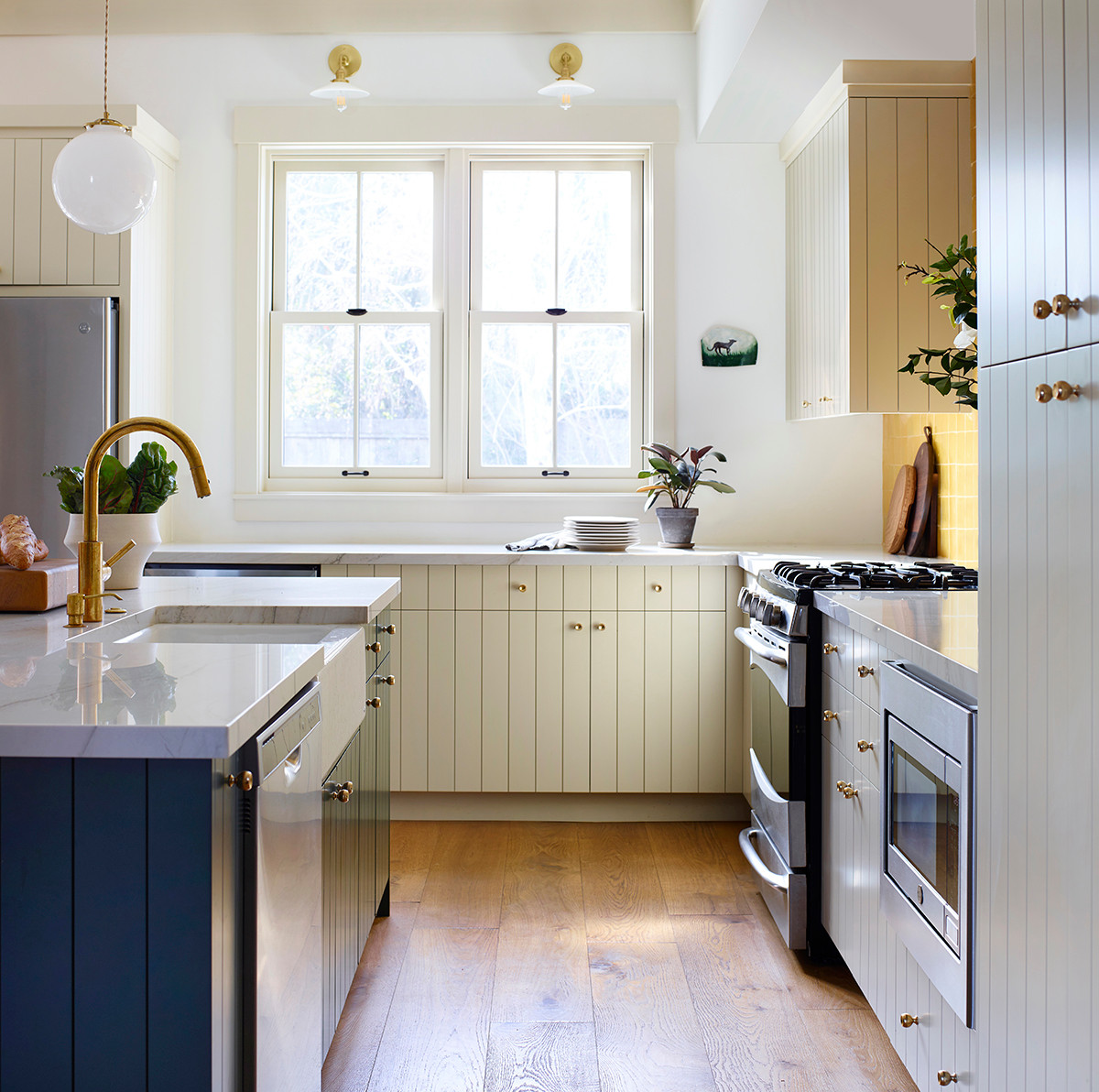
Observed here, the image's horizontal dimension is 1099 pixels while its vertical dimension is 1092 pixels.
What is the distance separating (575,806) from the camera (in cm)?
338

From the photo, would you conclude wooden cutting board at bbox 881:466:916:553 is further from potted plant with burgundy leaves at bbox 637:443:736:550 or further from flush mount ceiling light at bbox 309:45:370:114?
flush mount ceiling light at bbox 309:45:370:114

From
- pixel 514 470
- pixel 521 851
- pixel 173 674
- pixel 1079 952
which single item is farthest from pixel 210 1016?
pixel 514 470

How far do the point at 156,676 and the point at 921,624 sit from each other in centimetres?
135

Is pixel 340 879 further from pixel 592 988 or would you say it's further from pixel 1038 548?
pixel 1038 548

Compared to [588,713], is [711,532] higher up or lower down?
higher up

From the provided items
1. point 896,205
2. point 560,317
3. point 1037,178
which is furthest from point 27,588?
point 896,205

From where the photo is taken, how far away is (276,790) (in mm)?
1313

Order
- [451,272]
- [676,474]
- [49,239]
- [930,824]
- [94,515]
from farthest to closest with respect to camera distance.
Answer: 1. [451,272]
2. [676,474]
3. [49,239]
4. [94,515]
5. [930,824]

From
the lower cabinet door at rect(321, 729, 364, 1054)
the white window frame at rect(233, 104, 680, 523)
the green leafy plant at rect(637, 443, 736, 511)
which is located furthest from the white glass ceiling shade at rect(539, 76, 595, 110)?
the lower cabinet door at rect(321, 729, 364, 1054)

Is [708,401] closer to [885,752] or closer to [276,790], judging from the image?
[885,752]

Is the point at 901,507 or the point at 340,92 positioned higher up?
the point at 340,92

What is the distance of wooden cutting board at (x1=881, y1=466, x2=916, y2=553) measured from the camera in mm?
3299

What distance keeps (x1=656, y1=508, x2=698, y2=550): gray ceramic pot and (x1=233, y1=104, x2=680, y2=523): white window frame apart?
A: 0.31 metres

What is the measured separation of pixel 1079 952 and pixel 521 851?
7.19ft
